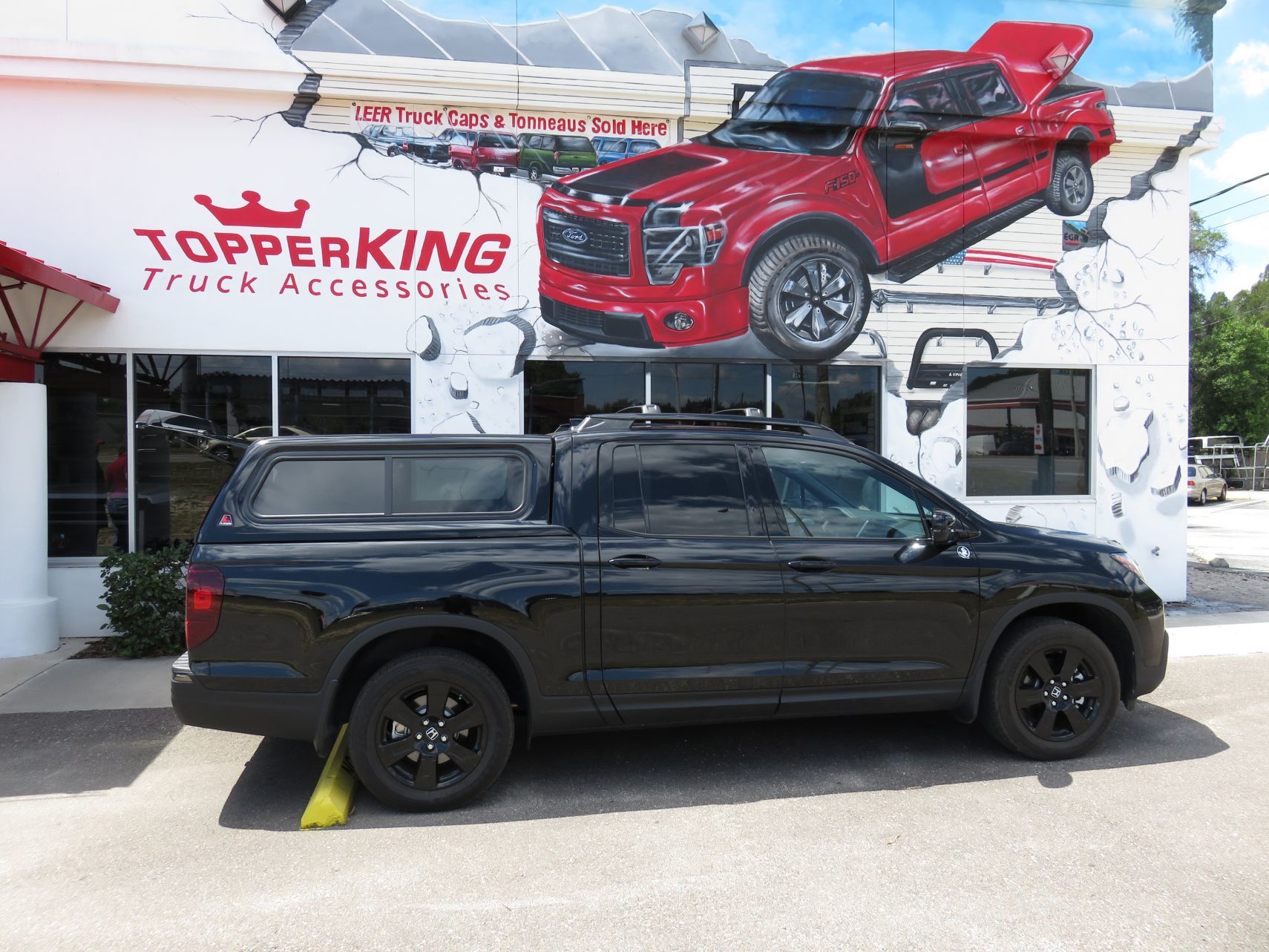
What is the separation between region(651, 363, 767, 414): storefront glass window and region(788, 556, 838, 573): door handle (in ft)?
14.5

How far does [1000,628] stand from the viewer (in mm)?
4414

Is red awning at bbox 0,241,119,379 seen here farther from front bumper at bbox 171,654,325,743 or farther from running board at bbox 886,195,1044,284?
running board at bbox 886,195,1044,284

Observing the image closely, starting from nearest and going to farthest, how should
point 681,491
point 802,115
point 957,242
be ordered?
point 681,491
point 802,115
point 957,242

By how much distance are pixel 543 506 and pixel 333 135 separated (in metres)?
5.91

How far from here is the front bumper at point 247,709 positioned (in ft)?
12.4

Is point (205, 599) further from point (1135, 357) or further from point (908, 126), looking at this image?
point (1135, 357)

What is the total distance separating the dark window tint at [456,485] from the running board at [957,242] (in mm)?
6409

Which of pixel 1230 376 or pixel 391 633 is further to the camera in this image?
pixel 1230 376

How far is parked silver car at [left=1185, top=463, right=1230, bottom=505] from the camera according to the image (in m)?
25.9

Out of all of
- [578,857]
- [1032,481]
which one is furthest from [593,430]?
[1032,481]

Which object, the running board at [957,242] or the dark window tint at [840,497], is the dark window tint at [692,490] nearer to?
the dark window tint at [840,497]

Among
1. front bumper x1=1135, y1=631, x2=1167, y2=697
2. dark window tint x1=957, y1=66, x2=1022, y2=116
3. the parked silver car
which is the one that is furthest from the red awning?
the parked silver car

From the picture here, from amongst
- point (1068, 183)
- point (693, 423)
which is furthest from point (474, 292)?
point (1068, 183)

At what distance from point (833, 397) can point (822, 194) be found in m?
2.25
